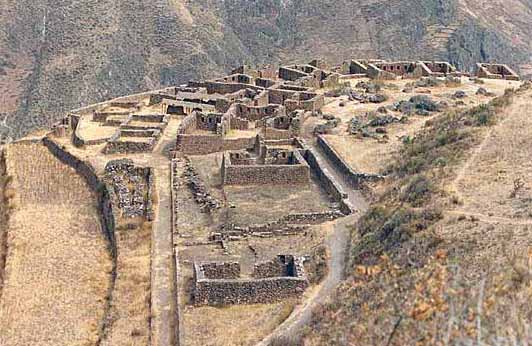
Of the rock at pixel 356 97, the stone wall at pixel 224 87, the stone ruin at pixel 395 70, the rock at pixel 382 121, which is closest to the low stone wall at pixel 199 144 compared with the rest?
the rock at pixel 382 121

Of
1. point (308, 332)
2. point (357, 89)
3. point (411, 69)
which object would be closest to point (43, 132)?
point (357, 89)

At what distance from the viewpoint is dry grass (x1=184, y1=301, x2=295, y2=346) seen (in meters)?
19.8

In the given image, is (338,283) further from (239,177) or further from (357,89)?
(357,89)

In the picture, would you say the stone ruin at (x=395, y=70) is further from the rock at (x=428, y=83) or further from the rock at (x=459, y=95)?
the rock at (x=459, y=95)

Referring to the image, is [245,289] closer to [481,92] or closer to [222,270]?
[222,270]

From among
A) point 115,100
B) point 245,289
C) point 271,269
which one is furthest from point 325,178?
point 115,100

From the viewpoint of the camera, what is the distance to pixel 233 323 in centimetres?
2083

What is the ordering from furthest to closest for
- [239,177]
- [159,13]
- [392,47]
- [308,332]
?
[392,47] < [159,13] < [239,177] < [308,332]

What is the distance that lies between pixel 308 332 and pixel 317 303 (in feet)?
9.87

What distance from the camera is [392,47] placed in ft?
388

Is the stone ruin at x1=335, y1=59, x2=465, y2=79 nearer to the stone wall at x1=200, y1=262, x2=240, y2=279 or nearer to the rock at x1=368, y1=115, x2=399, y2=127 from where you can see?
the rock at x1=368, y1=115, x2=399, y2=127

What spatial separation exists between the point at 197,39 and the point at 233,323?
91.3m

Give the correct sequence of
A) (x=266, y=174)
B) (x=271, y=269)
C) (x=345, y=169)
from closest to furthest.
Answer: (x=271, y=269), (x=266, y=174), (x=345, y=169)

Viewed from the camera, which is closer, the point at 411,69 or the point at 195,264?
the point at 195,264
